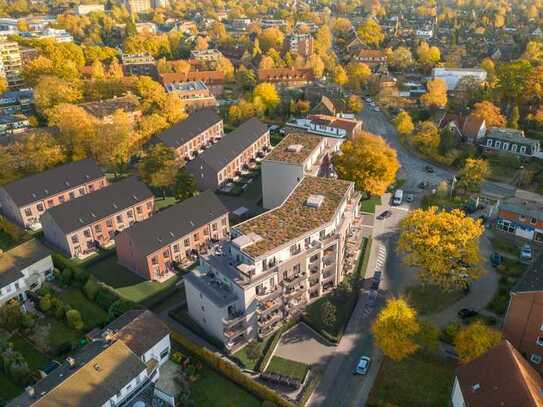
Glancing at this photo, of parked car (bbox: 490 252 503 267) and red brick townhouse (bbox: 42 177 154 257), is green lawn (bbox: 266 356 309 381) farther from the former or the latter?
red brick townhouse (bbox: 42 177 154 257)

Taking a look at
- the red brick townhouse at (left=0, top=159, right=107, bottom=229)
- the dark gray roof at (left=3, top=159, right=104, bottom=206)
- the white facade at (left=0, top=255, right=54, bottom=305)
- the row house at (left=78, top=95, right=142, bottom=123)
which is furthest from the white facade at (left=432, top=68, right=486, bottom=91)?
the white facade at (left=0, top=255, right=54, bottom=305)

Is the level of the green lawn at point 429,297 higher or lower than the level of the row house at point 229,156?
lower

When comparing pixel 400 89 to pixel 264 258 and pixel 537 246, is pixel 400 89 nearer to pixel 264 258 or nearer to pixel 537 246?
pixel 537 246

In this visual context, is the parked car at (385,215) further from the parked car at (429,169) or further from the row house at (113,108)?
the row house at (113,108)

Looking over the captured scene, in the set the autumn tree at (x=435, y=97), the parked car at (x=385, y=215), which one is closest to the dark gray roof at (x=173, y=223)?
the parked car at (x=385, y=215)

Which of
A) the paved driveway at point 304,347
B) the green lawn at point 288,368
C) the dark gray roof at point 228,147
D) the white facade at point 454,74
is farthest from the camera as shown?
the white facade at point 454,74

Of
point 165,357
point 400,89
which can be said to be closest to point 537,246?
point 165,357

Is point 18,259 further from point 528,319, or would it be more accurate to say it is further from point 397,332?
point 528,319
